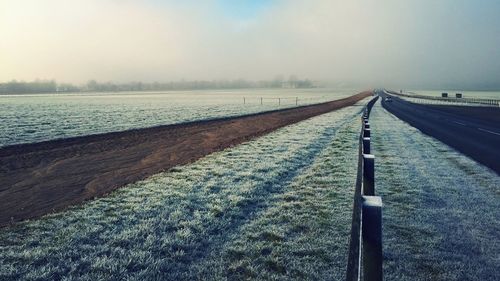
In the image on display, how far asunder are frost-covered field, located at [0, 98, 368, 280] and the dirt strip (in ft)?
3.59

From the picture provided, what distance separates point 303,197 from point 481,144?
441 inches

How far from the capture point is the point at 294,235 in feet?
17.4

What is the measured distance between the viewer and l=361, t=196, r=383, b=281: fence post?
100 inches

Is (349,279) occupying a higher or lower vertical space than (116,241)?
higher

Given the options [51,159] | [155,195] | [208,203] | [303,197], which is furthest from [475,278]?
[51,159]

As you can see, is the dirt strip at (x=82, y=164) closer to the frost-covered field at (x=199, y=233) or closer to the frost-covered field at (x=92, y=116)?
the frost-covered field at (x=199, y=233)

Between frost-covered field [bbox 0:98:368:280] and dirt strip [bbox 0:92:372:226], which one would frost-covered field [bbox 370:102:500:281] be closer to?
frost-covered field [bbox 0:98:368:280]

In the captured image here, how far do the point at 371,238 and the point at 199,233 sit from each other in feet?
11.2

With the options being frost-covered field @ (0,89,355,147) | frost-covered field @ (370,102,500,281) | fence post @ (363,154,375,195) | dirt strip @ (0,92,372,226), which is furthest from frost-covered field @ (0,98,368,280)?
frost-covered field @ (0,89,355,147)

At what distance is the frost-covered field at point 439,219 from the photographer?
4.23 metres

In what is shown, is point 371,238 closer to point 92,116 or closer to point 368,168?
point 368,168

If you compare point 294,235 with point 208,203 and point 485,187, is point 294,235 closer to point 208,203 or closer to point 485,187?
point 208,203

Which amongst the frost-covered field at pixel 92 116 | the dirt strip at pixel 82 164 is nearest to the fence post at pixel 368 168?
the dirt strip at pixel 82 164

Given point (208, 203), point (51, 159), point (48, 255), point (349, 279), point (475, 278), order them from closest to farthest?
point (349, 279) < point (475, 278) < point (48, 255) < point (208, 203) < point (51, 159)
